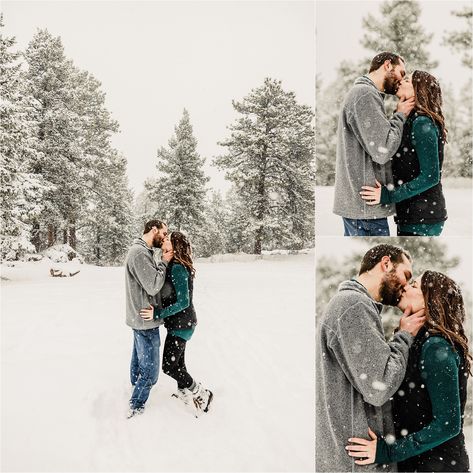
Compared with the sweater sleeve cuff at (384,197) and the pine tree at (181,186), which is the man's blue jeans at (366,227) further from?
the pine tree at (181,186)

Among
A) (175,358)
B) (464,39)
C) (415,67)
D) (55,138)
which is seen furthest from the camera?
(55,138)

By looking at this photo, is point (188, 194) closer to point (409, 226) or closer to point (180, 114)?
point (180, 114)

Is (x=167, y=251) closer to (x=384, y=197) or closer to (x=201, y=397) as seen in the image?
(x=201, y=397)

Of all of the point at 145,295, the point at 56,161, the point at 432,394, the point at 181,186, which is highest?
the point at 56,161

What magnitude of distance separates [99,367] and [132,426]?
958mm

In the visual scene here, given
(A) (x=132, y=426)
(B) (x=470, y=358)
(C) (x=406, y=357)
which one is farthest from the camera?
(A) (x=132, y=426)

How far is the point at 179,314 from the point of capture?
3.52 metres

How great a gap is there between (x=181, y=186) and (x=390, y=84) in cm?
770

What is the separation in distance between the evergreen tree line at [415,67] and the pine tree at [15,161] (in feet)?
23.5

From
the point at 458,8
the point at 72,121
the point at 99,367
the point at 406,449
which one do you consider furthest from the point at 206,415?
the point at 72,121

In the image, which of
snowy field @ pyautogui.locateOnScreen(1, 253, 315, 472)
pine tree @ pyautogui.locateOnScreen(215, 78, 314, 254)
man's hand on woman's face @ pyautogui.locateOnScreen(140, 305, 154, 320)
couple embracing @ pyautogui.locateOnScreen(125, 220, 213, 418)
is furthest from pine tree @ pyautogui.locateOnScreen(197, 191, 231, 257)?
man's hand on woman's face @ pyautogui.locateOnScreen(140, 305, 154, 320)

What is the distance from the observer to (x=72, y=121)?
980cm

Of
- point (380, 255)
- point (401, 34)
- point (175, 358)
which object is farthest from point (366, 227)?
point (175, 358)

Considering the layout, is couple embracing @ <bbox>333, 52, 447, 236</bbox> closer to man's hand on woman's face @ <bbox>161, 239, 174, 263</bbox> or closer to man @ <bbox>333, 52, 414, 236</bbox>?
man @ <bbox>333, 52, 414, 236</bbox>
